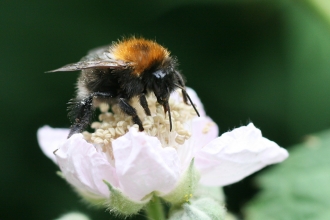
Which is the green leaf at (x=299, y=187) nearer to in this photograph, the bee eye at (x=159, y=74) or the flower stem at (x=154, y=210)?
the flower stem at (x=154, y=210)

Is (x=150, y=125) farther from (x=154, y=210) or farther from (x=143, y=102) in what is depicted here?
(x=154, y=210)

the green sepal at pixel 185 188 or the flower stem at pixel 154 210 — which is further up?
the green sepal at pixel 185 188

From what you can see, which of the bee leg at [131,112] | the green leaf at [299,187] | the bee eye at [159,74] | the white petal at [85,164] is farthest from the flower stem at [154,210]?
the green leaf at [299,187]

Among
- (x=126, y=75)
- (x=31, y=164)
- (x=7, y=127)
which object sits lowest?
(x=31, y=164)

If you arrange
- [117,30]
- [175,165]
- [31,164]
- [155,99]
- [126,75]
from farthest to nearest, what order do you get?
[117,30], [31,164], [155,99], [126,75], [175,165]

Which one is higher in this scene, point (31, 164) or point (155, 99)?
point (155, 99)

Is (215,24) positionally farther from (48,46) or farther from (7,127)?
(7,127)

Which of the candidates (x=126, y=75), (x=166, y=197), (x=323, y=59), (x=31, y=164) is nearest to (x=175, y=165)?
(x=166, y=197)

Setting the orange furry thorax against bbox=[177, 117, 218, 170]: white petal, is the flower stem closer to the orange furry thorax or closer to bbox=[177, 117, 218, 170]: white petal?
bbox=[177, 117, 218, 170]: white petal
